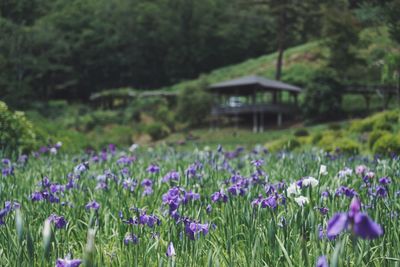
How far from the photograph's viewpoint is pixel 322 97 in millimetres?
31969

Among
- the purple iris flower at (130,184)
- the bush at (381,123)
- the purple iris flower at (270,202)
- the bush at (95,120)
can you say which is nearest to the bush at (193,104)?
the bush at (95,120)

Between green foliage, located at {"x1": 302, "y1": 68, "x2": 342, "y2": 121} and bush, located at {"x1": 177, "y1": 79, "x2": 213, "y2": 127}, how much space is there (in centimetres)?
695

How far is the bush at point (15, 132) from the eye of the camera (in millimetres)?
8859

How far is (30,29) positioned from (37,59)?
119 inches

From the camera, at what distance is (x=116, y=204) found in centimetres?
384

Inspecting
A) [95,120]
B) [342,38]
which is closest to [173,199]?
[342,38]

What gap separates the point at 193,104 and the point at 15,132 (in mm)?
25977

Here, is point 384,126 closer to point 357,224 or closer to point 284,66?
point 357,224

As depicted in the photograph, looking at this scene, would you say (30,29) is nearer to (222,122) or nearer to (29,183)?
(222,122)

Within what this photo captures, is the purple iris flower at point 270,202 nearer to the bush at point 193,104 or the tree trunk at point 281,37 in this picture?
the bush at point 193,104

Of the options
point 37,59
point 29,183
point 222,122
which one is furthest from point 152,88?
point 29,183

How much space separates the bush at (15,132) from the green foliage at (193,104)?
2543 centimetres

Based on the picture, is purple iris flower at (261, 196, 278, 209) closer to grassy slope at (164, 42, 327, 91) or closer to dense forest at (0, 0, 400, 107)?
dense forest at (0, 0, 400, 107)

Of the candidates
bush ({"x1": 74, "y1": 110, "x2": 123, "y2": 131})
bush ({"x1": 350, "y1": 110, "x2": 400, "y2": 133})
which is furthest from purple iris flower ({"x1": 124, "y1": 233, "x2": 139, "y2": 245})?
bush ({"x1": 74, "y1": 110, "x2": 123, "y2": 131})
